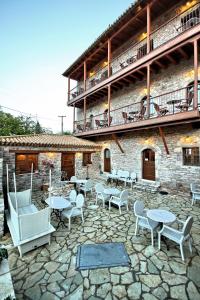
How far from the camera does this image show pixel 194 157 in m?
8.48

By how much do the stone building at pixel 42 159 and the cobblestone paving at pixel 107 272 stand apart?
17.8 ft

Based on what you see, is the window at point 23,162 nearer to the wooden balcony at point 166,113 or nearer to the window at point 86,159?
the window at point 86,159

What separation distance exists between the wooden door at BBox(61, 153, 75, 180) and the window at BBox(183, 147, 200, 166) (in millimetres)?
7897

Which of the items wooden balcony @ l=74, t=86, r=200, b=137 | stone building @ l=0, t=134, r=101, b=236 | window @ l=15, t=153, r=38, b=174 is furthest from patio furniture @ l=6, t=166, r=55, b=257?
wooden balcony @ l=74, t=86, r=200, b=137

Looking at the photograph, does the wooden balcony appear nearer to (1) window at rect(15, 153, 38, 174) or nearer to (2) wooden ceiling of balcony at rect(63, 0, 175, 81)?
(1) window at rect(15, 153, 38, 174)

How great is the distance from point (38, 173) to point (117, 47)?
12.1 metres

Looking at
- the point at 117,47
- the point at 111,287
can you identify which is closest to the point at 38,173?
the point at 111,287

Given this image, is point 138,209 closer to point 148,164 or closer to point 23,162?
point 148,164

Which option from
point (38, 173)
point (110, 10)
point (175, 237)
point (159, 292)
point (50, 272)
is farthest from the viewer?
point (110, 10)

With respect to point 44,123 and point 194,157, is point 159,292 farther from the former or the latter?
point 44,123

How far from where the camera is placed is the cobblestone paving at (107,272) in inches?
111

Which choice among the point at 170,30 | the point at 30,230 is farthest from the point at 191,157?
the point at 30,230

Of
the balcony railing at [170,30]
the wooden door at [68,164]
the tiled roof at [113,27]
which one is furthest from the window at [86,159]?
the tiled roof at [113,27]

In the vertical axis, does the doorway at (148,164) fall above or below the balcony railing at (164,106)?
below
